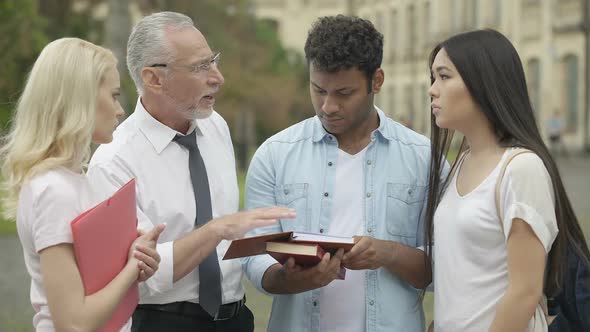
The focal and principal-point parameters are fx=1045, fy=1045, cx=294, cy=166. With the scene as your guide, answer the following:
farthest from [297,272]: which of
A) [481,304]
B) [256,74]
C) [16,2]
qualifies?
[256,74]

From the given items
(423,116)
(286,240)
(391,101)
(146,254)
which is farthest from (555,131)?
(146,254)

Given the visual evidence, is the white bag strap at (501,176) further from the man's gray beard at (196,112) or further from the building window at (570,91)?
the building window at (570,91)

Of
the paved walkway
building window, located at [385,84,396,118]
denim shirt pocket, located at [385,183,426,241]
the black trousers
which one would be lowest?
building window, located at [385,84,396,118]

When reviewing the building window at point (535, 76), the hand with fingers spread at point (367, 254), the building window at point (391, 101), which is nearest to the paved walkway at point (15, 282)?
the hand with fingers spread at point (367, 254)

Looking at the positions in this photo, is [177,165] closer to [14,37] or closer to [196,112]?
[196,112]

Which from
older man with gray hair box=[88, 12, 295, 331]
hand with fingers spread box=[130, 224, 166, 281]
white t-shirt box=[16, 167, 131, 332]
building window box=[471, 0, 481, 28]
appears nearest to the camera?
white t-shirt box=[16, 167, 131, 332]

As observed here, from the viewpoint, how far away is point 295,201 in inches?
166

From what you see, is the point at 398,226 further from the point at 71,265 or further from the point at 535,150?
the point at 71,265

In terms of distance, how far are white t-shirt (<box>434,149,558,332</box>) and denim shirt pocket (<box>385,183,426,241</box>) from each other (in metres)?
0.29

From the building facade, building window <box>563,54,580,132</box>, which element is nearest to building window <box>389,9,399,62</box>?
the building facade

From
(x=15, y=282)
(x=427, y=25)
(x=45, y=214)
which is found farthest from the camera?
(x=427, y=25)

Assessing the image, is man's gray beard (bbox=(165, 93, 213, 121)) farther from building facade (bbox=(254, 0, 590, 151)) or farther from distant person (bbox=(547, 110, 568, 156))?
distant person (bbox=(547, 110, 568, 156))

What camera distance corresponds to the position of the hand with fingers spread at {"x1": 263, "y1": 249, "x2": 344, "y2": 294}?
379 cm

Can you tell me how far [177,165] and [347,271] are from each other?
797 mm
